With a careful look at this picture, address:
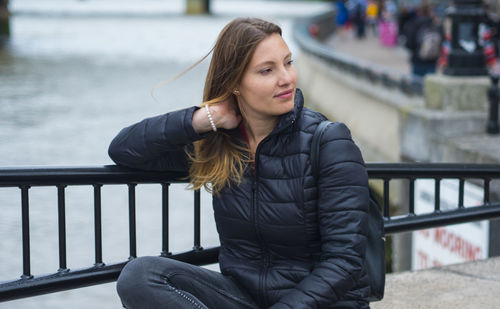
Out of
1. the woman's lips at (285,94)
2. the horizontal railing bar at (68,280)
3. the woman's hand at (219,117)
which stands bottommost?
the horizontal railing bar at (68,280)

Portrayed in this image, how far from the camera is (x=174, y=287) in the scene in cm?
272

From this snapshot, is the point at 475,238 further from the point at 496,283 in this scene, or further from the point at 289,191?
the point at 289,191

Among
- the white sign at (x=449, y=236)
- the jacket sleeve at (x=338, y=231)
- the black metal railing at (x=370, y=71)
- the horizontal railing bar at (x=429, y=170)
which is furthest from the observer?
the black metal railing at (x=370, y=71)

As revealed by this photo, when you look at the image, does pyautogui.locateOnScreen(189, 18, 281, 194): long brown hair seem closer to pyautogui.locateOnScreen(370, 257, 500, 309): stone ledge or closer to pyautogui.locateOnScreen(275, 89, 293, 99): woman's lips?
pyautogui.locateOnScreen(275, 89, 293, 99): woman's lips

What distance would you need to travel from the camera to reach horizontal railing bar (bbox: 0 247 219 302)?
319 cm

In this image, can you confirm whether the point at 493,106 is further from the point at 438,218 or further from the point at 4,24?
the point at 4,24

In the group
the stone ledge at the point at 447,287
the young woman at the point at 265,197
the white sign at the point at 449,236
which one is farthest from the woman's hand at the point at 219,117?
the white sign at the point at 449,236

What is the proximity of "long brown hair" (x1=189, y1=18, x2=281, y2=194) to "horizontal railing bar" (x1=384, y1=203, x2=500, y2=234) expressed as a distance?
1340mm

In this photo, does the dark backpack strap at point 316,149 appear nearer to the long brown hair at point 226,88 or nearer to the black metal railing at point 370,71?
the long brown hair at point 226,88

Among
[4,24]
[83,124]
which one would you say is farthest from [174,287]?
[4,24]

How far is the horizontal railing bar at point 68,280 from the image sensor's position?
10.5 feet

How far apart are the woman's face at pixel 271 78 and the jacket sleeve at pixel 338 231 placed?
0.25m

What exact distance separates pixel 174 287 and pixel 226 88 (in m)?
0.69

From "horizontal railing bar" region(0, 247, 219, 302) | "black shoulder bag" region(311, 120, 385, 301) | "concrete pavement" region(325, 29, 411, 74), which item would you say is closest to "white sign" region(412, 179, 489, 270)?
"horizontal railing bar" region(0, 247, 219, 302)
